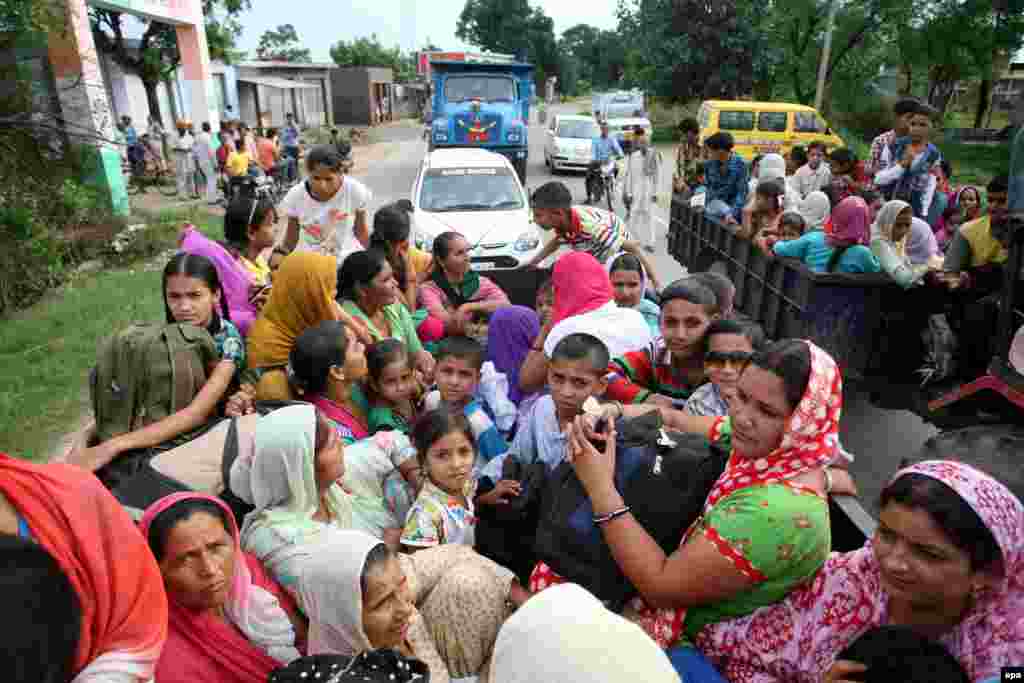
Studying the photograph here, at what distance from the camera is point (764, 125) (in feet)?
53.7

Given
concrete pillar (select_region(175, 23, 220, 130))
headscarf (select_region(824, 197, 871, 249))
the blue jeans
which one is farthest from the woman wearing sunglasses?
concrete pillar (select_region(175, 23, 220, 130))

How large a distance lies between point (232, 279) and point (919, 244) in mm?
4847

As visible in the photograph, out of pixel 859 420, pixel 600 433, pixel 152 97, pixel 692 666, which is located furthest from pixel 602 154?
pixel 152 97

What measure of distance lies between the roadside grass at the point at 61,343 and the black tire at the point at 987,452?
5.42m

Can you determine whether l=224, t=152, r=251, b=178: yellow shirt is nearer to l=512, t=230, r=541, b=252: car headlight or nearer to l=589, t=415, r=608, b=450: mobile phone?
l=512, t=230, r=541, b=252: car headlight

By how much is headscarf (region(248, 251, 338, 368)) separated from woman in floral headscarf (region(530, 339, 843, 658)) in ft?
5.21

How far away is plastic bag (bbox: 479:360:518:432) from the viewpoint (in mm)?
2789

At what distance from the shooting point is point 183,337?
2.39 m

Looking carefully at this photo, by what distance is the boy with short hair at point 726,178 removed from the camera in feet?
22.3

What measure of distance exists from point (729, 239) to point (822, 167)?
162 inches

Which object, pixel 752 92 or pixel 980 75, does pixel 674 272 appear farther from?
pixel 980 75

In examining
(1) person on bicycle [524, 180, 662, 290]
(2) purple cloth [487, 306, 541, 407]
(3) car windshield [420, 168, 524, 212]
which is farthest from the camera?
(3) car windshield [420, 168, 524, 212]

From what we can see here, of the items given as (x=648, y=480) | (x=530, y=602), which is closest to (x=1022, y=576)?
(x=648, y=480)

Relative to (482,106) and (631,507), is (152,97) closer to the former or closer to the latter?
(482,106)
